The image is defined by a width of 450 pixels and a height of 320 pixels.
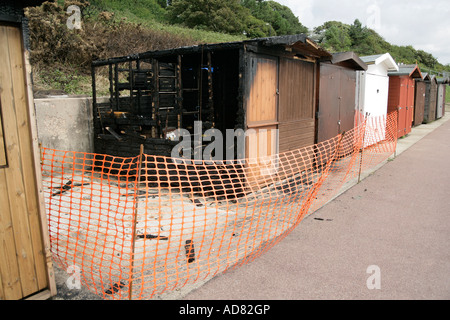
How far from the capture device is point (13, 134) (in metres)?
3.38

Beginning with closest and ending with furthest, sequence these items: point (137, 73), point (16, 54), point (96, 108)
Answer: point (16, 54) < point (137, 73) < point (96, 108)

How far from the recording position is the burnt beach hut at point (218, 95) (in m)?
7.22

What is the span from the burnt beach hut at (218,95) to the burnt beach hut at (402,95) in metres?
7.78

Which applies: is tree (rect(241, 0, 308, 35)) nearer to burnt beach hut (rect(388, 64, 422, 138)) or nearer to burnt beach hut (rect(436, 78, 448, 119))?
Answer: burnt beach hut (rect(436, 78, 448, 119))

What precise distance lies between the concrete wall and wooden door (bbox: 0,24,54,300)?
5404mm

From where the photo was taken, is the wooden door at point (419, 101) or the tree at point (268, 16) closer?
the wooden door at point (419, 101)

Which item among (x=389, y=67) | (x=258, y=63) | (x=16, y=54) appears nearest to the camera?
(x=16, y=54)

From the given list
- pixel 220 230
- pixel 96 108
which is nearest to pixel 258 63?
pixel 220 230

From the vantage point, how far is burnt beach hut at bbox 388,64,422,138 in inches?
620

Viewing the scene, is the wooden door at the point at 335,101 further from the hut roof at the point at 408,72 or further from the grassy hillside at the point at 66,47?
the grassy hillside at the point at 66,47

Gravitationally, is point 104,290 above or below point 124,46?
below

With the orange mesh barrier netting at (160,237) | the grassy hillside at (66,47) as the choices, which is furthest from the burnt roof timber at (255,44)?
the grassy hillside at (66,47)
